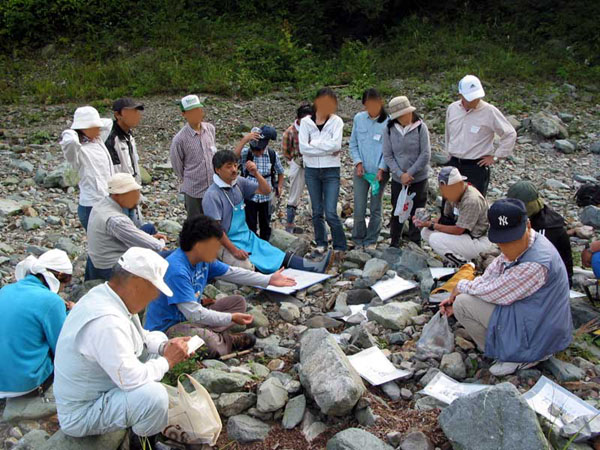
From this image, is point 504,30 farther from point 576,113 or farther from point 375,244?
point 375,244

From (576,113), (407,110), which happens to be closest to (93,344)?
(407,110)

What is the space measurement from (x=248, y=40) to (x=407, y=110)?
1098cm

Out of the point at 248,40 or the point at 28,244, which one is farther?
the point at 248,40

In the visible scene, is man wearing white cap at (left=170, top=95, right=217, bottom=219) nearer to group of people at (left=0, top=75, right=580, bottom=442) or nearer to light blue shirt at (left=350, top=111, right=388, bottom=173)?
group of people at (left=0, top=75, right=580, bottom=442)

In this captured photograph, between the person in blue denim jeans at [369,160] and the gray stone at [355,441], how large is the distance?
3.59 m

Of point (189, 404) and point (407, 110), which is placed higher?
point (407, 110)

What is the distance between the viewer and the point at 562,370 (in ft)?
13.4

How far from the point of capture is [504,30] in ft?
54.6

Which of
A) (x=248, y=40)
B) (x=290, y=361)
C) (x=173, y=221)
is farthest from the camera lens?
(x=248, y=40)

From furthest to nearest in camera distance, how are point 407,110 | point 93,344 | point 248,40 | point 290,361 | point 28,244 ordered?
point 248,40
point 28,244
point 407,110
point 290,361
point 93,344

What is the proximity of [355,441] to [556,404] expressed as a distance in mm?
1391

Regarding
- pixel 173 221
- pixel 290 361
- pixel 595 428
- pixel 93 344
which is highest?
pixel 93 344

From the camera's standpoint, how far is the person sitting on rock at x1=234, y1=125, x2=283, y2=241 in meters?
6.66

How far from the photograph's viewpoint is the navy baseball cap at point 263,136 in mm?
6637
